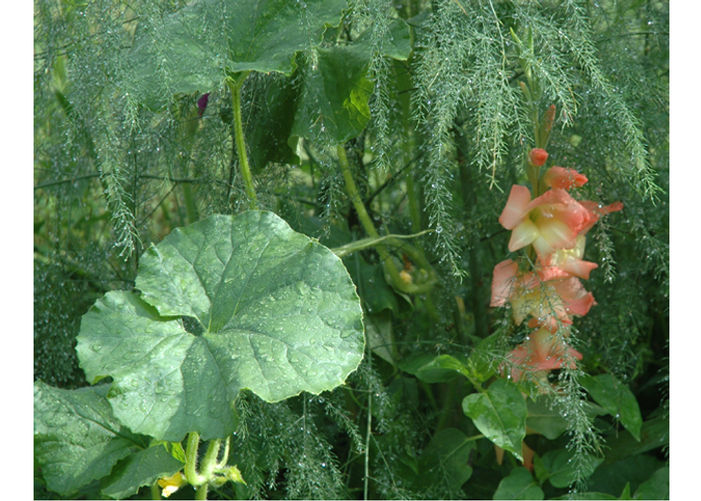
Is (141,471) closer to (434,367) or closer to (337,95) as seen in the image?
(434,367)

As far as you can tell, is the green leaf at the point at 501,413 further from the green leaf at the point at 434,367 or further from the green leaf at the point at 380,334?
the green leaf at the point at 380,334

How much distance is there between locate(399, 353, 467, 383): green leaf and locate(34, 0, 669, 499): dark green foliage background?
0.03 meters

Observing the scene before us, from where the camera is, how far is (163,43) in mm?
812

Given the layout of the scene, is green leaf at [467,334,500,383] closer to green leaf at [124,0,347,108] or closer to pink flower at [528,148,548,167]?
pink flower at [528,148,548,167]

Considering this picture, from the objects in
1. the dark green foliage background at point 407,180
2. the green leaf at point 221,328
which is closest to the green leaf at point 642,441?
the dark green foliage background at point 407,180

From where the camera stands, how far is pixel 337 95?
87cm

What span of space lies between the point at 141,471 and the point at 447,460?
1.32 ft

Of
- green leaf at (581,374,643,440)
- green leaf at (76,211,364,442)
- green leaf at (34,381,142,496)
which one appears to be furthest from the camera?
green leaf at (581,374,643,440)

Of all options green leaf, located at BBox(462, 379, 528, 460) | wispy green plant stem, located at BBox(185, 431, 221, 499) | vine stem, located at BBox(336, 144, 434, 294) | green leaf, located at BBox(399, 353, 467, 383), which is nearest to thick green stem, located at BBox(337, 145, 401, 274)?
vine stem, located at BBox(336, 144, 434, 294)

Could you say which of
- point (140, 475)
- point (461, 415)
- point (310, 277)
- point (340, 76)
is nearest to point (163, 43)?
point (340, 76)

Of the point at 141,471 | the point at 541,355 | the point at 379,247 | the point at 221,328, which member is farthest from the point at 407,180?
the point at 141,471

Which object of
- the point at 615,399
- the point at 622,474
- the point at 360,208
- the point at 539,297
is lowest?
the point at 622,474

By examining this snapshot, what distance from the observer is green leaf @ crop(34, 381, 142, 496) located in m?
0.79

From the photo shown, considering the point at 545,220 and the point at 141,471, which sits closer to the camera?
the point at 141,471
